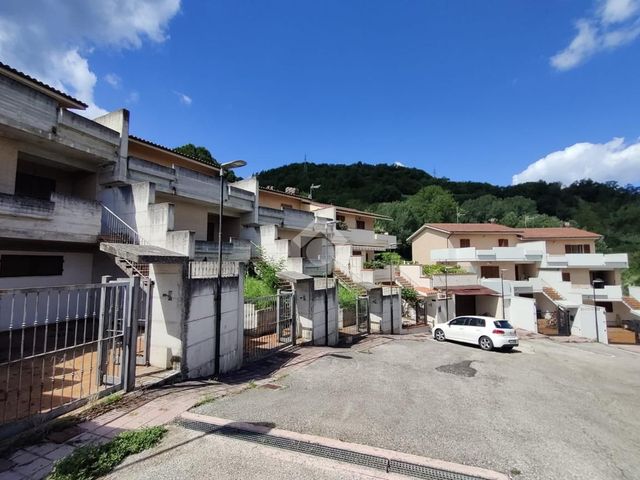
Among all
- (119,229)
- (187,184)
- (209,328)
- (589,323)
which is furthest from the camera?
(589,323)

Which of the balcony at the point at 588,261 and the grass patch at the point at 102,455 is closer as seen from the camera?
the grass patch at the point at 102,455

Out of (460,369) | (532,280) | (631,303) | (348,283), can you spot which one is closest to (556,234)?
(631,303)

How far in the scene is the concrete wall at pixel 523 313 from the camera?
26844mm

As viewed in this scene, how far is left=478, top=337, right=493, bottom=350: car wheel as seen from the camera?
1607cm

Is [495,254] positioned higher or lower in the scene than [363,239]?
lower

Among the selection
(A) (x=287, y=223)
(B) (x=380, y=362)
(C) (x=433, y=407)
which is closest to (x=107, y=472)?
(C) (x=433, y=407)

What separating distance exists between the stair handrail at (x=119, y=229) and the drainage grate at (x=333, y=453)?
933 centimetres

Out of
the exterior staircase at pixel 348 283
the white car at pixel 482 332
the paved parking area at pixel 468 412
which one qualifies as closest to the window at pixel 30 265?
the paved parking area at pixel 468 412

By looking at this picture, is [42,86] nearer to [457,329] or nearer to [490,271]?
[457,329]

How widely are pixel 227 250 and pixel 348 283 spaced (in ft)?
26.9

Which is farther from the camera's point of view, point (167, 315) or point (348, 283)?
point (348, 283)

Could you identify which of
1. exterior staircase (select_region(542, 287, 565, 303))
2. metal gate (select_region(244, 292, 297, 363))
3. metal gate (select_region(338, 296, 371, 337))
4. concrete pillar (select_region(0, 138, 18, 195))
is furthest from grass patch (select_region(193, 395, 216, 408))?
exterior staircase (select_region(542, 287, 565, 303))

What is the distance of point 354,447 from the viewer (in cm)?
487

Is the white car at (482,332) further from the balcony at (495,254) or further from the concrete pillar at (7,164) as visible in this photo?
the concrete pillar at (7,164)
